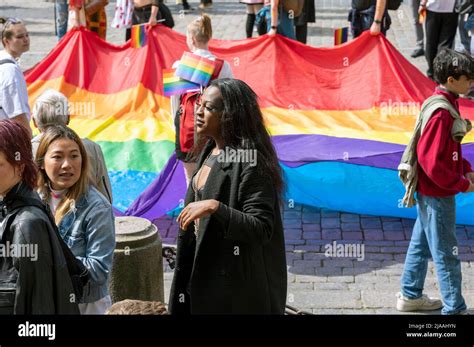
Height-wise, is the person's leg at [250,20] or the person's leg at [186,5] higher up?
the person's leg at [250,20]

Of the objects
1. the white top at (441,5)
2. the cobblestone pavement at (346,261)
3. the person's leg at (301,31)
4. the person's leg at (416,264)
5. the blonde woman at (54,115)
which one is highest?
the white top at (441,5)

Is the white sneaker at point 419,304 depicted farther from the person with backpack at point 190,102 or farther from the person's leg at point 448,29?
the person's leg at point 448,29

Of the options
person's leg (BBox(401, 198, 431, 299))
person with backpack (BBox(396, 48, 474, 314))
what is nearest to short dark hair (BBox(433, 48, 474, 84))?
person with backpack (BBox(396, 48, 474, 314))

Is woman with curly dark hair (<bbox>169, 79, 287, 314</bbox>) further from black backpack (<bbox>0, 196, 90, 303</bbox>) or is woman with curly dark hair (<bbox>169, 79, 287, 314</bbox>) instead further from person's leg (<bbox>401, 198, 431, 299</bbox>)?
person's leg (<bbox>401, 198, 431, 299</bbox>)

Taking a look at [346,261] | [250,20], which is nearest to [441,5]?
[250,20]

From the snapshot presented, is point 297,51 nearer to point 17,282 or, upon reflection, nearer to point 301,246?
point 301,246

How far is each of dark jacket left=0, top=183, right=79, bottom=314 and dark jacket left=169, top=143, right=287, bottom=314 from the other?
1.99 feet

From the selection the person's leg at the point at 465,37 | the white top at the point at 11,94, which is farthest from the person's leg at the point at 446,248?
the person's leg at the point at 465,37

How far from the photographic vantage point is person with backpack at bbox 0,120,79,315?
3.71 m

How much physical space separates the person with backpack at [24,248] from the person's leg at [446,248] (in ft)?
9.48

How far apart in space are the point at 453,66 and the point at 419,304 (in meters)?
1.70

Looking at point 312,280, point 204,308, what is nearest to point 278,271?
point 204,308

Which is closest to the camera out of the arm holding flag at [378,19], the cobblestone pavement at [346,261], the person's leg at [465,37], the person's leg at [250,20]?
the cobblestone pavement at [346,261]

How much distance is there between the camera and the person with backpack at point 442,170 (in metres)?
5.83
